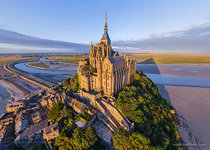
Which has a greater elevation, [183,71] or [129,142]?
[129,142]

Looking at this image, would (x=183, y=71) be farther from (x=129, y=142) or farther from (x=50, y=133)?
(x=50, y=133)

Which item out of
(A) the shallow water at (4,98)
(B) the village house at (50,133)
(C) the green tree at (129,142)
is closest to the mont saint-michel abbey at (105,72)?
(B) the village house at (50,133)

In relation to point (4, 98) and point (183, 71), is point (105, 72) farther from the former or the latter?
point (183, 71)

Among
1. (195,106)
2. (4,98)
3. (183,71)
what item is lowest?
(4,98)

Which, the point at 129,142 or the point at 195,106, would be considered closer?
the point at 129,142

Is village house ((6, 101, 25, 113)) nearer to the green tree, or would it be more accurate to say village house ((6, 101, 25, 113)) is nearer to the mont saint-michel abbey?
the mont saint-michel abbey

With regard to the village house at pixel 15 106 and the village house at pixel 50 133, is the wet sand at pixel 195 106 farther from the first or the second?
the village house at pixel 15 106

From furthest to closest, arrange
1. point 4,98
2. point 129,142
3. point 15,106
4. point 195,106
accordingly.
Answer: point 4,98
point 195,106
point 15,106
point 129,142

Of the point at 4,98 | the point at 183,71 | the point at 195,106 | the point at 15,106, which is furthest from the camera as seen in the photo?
the point at 183,71

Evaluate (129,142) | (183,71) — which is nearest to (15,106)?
(129,142)

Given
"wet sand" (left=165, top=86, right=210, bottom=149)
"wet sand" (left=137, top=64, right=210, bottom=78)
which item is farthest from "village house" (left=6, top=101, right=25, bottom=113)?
"wet sand" (left=137, top=64, right=210, bottom=78)
